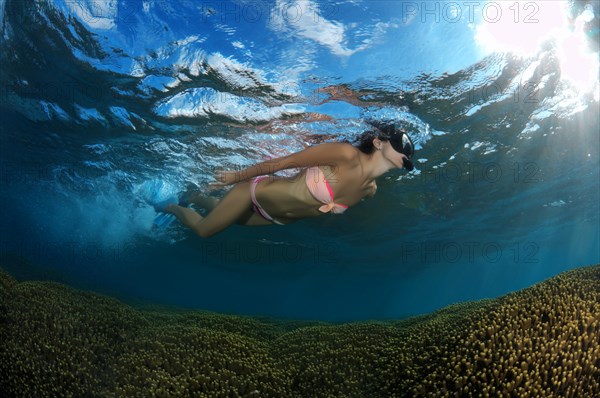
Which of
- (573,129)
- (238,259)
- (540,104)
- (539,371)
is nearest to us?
(539,371)

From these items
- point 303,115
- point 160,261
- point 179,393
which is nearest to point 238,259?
point 160,261

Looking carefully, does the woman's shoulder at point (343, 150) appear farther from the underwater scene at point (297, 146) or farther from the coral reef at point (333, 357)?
the coral reef at point (333, 357)

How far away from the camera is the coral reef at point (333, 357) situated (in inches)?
143

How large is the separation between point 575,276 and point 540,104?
451 inches

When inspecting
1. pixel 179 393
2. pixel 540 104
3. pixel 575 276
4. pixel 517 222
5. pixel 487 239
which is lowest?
pixel 487 239

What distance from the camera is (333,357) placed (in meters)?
5.16

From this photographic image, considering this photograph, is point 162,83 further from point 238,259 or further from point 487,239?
point 487,239

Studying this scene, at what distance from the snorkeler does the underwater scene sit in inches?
5.4

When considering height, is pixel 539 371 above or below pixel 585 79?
below

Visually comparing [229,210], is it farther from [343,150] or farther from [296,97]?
[296,97]

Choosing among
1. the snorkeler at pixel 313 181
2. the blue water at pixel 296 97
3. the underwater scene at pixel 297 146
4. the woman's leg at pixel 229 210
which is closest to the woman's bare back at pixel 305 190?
the snorkeler at pixel 313 181

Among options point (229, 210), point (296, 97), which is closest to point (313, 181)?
point (229, 210)

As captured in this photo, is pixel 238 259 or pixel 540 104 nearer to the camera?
pixel 540 104

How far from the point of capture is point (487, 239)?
41.1 meters
